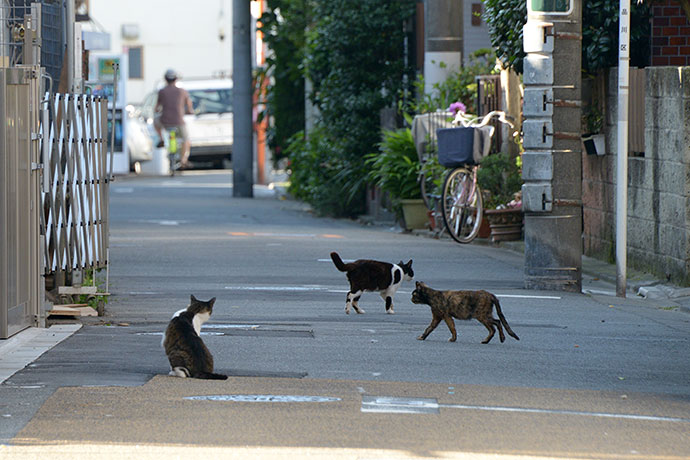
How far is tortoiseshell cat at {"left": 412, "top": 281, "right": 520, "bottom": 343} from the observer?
9.29m

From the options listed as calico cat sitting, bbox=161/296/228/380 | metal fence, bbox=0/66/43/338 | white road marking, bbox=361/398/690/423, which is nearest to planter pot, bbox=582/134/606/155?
metal fence, bbox=0/66/43/338

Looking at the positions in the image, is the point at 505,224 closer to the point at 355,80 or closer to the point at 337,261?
the point at 355,80

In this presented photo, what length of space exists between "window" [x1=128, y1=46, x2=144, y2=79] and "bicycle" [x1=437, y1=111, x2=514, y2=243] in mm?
32695

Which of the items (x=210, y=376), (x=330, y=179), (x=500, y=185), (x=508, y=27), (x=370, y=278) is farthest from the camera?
(x=330, y=179)

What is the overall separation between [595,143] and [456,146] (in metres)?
2.36

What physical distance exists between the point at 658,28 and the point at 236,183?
15.3 m

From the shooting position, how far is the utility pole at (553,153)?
1266 centimetres

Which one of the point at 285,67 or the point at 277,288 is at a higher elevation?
the point at 285,67

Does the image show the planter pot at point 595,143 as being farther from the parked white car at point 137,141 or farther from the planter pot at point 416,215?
the parked white car at point 137,141

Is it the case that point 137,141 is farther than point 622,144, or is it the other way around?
point 137,141

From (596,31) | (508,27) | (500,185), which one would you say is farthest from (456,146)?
(596,31)

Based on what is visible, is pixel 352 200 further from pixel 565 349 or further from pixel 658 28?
pixel 565 349

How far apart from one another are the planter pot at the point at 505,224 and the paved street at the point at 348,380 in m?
3.14

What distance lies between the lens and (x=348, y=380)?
7828 millimetres
